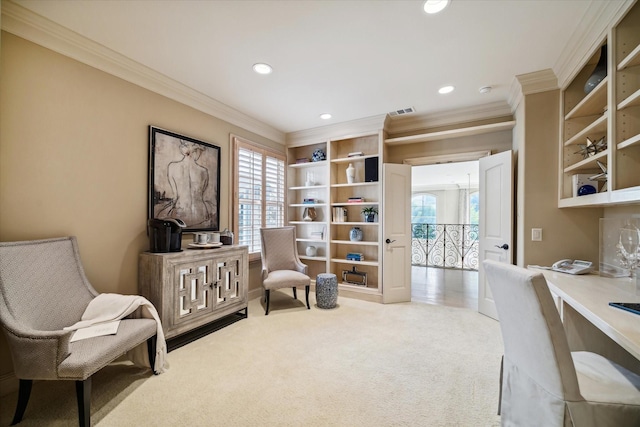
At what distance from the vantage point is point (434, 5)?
71.9 inches

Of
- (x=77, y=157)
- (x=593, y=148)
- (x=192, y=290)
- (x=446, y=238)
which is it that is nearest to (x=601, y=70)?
(x=593, y=148)

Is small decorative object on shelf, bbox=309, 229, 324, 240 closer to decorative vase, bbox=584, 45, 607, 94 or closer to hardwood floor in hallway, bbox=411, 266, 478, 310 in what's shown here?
hardwood floor in hallway, bbox=411, 266, 478, 310

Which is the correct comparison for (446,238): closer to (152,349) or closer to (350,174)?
(350,174)

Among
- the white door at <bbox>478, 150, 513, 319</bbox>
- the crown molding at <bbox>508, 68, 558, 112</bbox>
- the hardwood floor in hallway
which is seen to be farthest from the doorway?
the crown molding at <bbox>508, 68, 558, 112</bbox>

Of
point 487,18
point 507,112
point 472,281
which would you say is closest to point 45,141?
point 487,18

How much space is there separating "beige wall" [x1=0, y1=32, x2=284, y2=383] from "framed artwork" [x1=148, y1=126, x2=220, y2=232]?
0.10 metres

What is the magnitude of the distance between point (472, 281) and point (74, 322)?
19.2 feet

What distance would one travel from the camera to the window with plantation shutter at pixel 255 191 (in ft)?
12.5

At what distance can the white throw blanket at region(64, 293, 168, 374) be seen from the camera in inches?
75.9

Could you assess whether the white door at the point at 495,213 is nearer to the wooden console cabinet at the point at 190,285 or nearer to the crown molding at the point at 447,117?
the crown molding at the point at 447,117

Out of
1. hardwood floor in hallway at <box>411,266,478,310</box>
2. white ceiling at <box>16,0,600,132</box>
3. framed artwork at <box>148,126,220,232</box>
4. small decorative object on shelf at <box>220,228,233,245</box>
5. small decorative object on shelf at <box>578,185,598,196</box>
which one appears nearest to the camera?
white ceiling at <box>16,0,600,132</box>

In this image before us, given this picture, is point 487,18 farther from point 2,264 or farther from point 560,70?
point 2,264

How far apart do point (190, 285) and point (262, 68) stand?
2.23m

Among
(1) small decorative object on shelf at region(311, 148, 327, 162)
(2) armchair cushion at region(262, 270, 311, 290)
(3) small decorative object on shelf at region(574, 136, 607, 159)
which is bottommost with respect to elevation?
(2) armchair cushion at region(262, 270, 311, 290)
